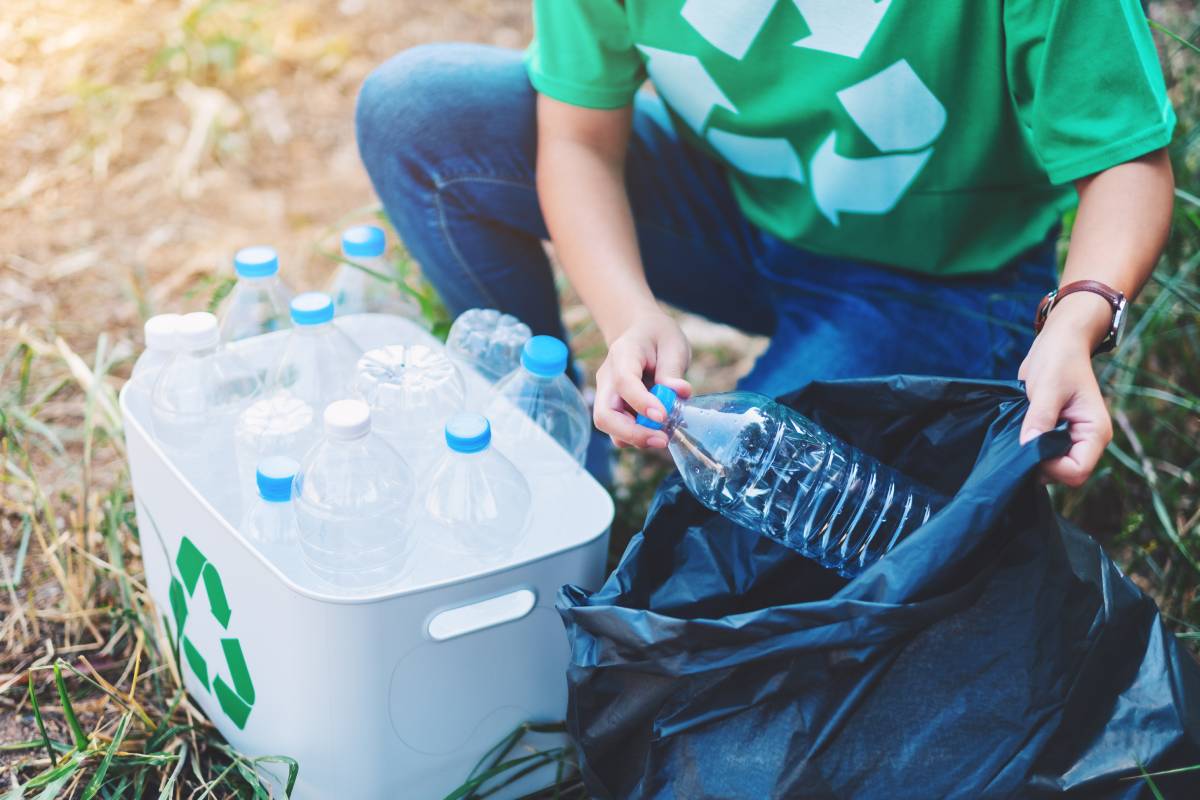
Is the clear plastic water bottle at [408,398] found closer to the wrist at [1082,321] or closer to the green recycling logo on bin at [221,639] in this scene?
the green recycling logo on bin at [221,639]

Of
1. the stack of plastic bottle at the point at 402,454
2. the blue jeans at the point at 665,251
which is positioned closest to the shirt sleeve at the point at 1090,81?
the blue jeans at the point at 665,251

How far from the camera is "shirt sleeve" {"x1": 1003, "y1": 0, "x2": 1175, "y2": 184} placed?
1.26 m

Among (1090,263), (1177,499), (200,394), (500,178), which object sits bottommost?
(1177,499)

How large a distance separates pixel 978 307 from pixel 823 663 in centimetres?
80

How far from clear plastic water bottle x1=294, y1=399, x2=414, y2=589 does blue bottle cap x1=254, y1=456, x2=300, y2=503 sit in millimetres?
30

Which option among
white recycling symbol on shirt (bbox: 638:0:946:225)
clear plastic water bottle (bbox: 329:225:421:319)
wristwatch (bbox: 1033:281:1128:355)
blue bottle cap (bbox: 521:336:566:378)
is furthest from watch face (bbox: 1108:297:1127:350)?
clear plastic water bottle (bbox: 329:225:421:319)

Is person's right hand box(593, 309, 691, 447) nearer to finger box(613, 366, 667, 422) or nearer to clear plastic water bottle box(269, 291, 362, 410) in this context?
finger box(613, 366, 667, 422)

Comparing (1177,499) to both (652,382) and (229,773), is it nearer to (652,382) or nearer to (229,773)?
(652,382)

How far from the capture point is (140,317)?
2428 millimetres

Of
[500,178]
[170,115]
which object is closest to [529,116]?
[500,178]

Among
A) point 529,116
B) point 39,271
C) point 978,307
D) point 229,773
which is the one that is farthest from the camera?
point 39,271

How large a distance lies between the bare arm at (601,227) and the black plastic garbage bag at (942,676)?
0.37 meters

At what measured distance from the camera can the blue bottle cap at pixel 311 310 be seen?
4.88 ft

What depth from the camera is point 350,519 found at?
4.34ft
